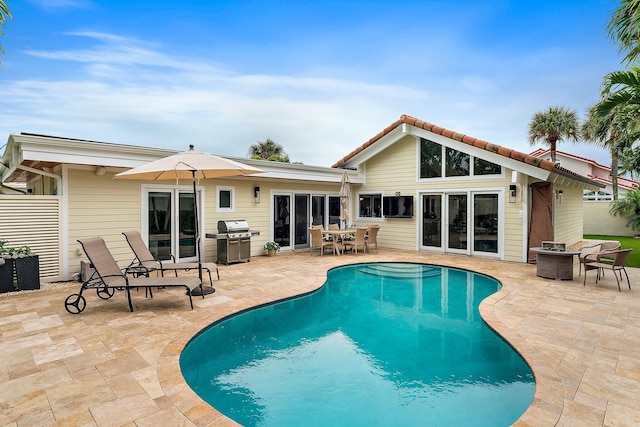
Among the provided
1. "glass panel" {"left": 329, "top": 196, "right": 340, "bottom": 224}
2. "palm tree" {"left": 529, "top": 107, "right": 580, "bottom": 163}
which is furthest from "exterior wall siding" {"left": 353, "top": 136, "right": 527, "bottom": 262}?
"palm tree" {"left": 529, "top": 107, "right": 580, "bottom": 163}

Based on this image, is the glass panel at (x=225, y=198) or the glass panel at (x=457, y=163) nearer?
the glass panel at (x=225, y=198)

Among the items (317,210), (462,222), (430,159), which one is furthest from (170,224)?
(462,222)

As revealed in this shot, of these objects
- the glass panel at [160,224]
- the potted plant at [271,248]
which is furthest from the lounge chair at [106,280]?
the potted plant at [271,248]

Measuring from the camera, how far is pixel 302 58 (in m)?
13.6

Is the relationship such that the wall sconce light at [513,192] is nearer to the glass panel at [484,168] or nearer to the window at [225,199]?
the glass panel at [484,168]

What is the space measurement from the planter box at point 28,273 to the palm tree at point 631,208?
965 inches

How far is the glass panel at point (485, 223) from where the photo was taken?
Answer: 11.0 m

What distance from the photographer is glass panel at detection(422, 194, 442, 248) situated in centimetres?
1222

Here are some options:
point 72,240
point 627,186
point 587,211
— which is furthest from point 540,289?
point 627,186

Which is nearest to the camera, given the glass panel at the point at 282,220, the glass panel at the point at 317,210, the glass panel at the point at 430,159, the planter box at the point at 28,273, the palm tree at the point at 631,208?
the planter box at the point at 28,273

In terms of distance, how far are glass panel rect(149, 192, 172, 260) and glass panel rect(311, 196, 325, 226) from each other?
17.8ft

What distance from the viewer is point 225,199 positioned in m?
10.8

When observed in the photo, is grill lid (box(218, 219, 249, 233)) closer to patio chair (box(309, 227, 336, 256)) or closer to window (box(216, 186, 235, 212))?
window (box(216, 186, 235, 212))

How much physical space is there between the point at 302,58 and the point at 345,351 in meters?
12.0
